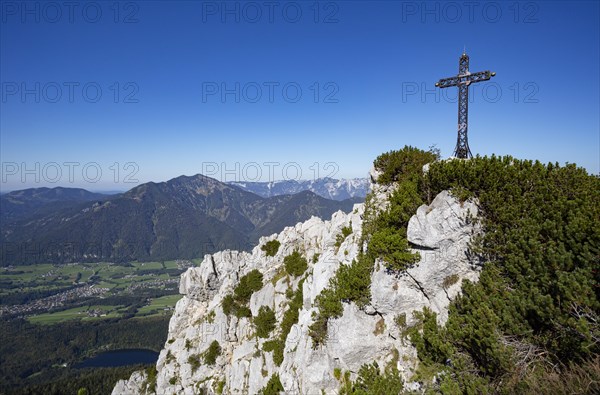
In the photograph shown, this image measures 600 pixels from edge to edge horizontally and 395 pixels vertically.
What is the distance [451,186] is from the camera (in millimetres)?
18906

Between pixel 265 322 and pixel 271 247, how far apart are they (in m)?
13.7

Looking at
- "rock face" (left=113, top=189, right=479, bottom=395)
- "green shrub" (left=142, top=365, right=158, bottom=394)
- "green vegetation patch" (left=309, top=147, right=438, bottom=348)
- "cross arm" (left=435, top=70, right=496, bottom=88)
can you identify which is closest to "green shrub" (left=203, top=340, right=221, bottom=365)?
"rock face" (left=113, top=189, right=479, bottom=395)

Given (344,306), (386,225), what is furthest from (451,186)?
(344,306)

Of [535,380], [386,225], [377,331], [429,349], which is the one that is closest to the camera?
[535,380]

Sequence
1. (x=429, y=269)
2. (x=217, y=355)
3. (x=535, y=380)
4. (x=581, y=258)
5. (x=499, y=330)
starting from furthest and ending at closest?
(x=217, y=355)
(x=429, y=269)
(x=499, y=330)
(x=581, y=258)
(x=535, y=380)

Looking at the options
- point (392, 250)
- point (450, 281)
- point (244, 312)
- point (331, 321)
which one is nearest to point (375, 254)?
point (392, 250)

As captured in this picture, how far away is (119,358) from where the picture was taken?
180 meters

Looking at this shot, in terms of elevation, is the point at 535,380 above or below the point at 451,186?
below

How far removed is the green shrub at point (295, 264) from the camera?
3712 centimetres

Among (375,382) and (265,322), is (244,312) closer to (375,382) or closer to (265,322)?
(265,322)

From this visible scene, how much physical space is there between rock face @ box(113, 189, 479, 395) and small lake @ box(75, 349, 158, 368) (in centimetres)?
15532

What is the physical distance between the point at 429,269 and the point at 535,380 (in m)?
7.73

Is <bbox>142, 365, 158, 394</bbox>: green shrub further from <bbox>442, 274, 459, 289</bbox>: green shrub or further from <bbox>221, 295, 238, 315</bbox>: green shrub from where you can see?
<bbox>442, 274, 459, 289</bbox>: green shrub

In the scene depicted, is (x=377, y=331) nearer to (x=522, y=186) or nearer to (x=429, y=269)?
(x=429, y=269)
